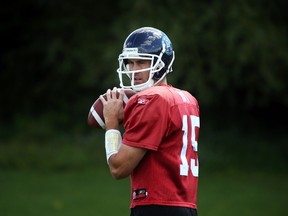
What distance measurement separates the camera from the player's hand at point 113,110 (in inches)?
140

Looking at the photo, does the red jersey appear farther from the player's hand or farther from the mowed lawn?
the mowed lawn

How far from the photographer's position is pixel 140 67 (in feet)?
11.8

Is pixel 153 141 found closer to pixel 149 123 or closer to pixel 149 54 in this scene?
pixel 149 123

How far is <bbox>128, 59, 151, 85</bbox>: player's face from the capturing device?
3582 mm

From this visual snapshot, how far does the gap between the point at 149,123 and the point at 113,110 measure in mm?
329

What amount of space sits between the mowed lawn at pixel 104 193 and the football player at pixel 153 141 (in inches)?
180

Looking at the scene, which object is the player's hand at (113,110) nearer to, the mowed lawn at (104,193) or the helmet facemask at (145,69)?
the helmet facemask at (145,69)

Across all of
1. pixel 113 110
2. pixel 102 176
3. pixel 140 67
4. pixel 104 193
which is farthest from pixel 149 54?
pixel 102 176

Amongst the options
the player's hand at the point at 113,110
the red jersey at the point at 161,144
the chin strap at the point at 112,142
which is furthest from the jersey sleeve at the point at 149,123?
the player's hand at the point at 113,110

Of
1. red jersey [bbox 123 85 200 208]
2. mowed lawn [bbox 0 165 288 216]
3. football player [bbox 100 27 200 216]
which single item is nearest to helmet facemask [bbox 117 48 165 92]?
football player [bbox 100 27 200 216]

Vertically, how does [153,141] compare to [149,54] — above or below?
below
